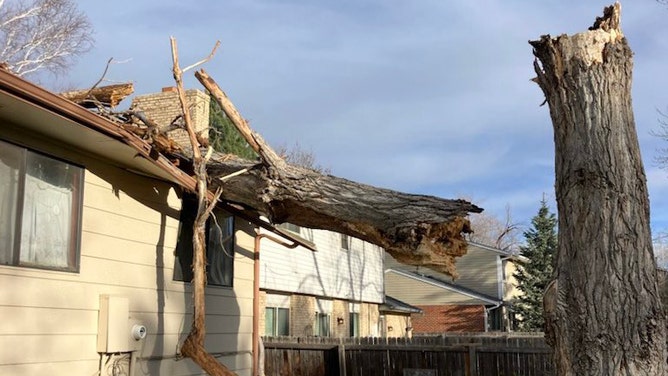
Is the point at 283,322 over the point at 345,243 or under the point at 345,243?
under

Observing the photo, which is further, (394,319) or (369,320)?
(394,319)

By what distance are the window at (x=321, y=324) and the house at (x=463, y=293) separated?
1076 centimetres

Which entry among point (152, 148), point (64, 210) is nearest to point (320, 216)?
point (152, 148)

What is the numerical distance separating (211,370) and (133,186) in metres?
1.94

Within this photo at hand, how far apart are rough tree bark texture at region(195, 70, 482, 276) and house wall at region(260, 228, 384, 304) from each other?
10.5m

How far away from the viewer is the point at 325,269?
21125mm

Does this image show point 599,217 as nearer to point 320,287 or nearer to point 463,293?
point 320,287

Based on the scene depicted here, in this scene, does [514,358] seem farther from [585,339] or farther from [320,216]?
[585,339]

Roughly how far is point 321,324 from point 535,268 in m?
16.7

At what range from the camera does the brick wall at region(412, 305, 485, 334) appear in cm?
3191

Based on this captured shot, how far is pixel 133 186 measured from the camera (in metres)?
6.70

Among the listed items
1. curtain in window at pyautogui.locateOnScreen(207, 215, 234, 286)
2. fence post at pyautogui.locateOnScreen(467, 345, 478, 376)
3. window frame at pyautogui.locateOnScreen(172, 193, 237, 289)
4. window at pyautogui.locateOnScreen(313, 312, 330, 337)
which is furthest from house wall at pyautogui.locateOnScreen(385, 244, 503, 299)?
window frame at pyautogui.locateOnScreen(172, 193, 237, 289)

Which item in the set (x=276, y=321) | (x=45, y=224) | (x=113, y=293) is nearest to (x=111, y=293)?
(x=113, y=293)

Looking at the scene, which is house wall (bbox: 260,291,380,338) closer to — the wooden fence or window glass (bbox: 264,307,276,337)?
window glass (bbox: 264,307,276,337)
